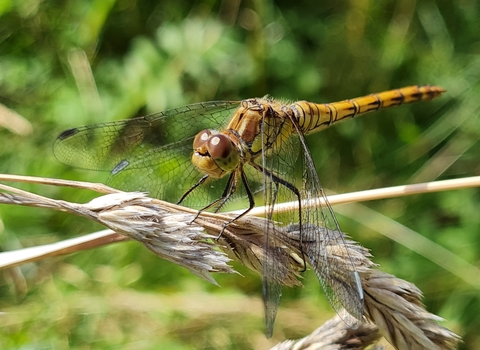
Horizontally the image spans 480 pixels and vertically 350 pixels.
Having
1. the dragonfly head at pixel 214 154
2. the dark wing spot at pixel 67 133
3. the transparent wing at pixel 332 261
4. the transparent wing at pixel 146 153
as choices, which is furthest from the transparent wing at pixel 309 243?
the dark wing spot at pixel 67 133

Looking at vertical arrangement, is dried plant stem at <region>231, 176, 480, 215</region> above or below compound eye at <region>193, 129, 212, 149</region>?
below

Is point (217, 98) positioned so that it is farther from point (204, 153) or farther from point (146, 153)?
point (204, 153)

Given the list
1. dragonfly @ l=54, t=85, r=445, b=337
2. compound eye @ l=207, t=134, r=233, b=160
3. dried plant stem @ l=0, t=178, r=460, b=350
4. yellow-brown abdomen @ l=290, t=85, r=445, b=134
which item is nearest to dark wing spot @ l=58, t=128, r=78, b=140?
dragonfly @ l=54, t=85, r=445, b=337

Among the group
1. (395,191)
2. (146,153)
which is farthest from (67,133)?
(395,191)

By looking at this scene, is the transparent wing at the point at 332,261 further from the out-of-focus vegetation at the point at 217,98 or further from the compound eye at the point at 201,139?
the out-of-focus vegetation at the point at 217,98

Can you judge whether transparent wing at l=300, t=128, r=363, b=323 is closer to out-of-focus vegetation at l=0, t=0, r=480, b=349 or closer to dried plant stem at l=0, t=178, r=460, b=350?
dried plant stem at l=0, t=178, r=460, b=350
